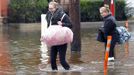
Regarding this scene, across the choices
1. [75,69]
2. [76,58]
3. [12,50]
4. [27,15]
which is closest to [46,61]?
[76,58]

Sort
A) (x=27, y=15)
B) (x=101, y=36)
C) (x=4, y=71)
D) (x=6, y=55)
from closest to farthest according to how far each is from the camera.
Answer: (x=4, y=71)
(x=101, y=36)
(x=6, y=55)
(x=27, y=15)

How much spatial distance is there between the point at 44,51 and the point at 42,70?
4594 millimetres

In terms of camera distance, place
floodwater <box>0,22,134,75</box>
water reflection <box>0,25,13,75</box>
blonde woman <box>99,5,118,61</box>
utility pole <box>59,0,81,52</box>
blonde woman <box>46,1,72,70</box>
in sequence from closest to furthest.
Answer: blonde woman <box>46,1,72,70</box> → floodwater <box>0,22,134,75</box> → water reflection <box>0,25,13,75</box> → blonde woman <box>99,5,118,61</box> → utility pole <box>59,0,81,52</box>

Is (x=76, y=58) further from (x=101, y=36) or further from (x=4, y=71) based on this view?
(x=4, y=71)

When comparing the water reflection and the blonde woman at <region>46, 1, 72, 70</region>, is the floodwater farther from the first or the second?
the blonde woman at <region>46, 1, 72, 70</region>

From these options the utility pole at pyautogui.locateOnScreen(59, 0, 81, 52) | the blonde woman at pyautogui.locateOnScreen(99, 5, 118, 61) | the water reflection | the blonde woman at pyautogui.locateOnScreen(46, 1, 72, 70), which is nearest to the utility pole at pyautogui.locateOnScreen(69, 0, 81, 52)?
the utility pole at pyautogui.locateOnScreen(59, 0, 81, 52)

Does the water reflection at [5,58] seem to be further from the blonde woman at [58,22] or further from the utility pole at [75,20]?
the utility pole at [75,20]

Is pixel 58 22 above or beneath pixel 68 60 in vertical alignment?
above

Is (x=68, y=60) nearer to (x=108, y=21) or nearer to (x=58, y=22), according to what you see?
(x=108, y=21)

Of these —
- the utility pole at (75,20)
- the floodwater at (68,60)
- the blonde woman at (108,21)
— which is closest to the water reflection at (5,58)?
the floodwater at (68,60)

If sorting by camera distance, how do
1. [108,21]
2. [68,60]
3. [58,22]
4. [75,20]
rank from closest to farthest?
[58,22] → [108,21] → [68,60] → [75,20]

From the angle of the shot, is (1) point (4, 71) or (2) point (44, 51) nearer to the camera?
(1) point (4, 71)

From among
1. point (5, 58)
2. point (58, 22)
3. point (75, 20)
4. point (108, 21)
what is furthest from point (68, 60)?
point (58, 22)

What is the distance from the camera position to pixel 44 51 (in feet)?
56.7
